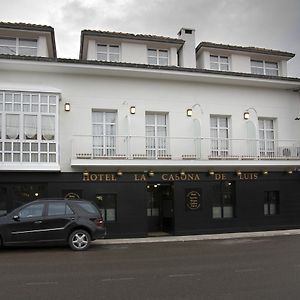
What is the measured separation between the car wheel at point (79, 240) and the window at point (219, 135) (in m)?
8.40

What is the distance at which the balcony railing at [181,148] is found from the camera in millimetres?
18719

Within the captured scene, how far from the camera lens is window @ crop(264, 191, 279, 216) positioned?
69.3ft

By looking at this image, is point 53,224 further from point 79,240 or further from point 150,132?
point 150,132

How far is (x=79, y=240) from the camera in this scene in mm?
13906

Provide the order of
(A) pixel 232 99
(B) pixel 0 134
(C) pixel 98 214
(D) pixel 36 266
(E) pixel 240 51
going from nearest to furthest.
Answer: (D) pixel 36 266 < (C) pixel 98 214 < (B) pixel 0 134 < (A) pixel 232 99 < (E) pixel 240 51

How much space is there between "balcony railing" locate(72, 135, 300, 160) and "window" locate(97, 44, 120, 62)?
423 centimetres

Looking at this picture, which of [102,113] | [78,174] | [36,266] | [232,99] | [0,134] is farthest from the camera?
[232,99]

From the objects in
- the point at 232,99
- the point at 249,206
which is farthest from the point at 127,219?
the point at 232,99

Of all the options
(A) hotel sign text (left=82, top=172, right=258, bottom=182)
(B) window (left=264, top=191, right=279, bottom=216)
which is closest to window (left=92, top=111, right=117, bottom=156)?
(A) hotel sign text (left=82, top=172, right=258, bottom=182)

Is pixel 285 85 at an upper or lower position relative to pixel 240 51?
lower

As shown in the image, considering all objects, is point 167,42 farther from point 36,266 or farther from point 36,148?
point 36,266

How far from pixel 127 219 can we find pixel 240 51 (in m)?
10.4

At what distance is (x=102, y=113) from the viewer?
1956 cm

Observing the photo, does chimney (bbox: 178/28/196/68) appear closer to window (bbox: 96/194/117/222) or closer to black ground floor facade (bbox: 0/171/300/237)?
black ground floor facade (bbox: 0/171/300/237)
